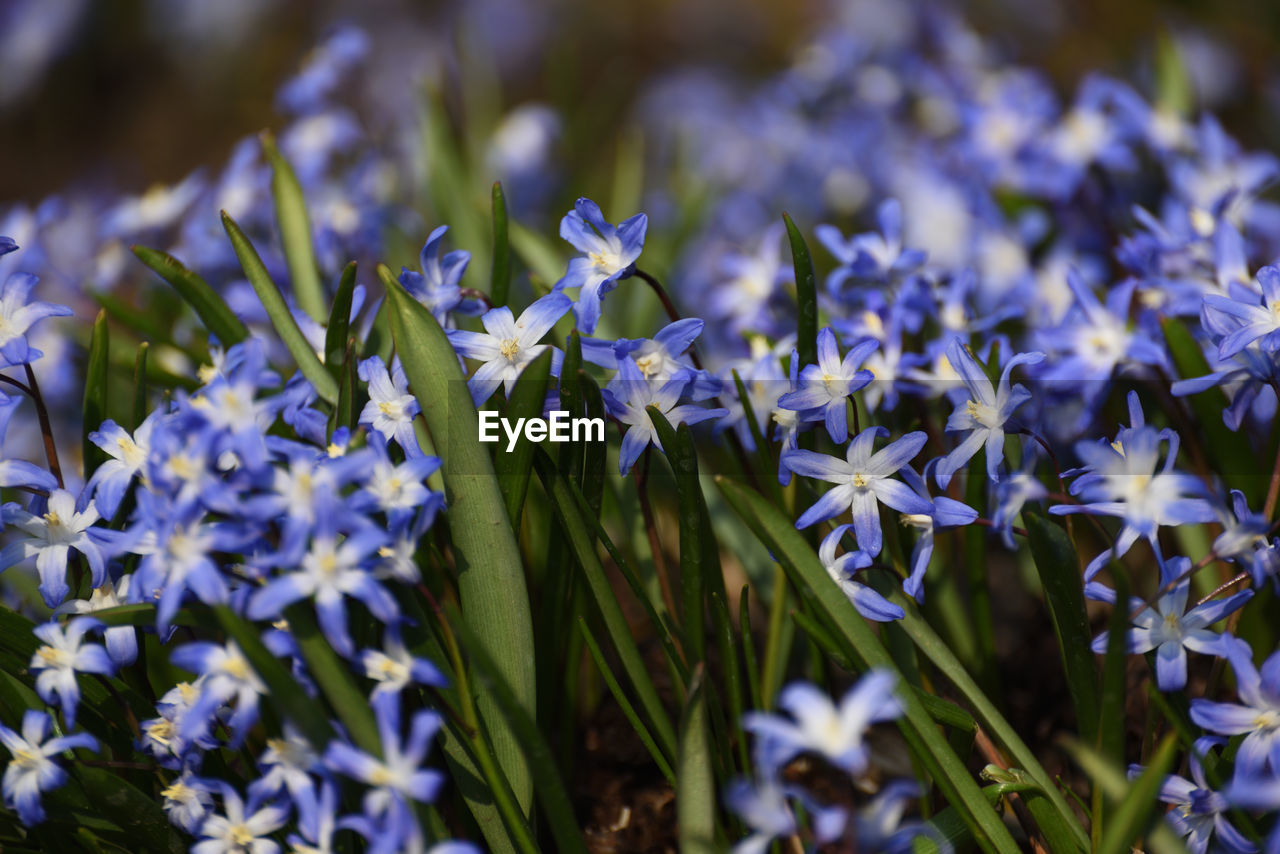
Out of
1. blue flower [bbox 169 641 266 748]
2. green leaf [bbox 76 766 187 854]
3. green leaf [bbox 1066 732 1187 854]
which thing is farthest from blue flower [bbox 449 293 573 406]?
green leaf [bbox 1066 732 1187 854]

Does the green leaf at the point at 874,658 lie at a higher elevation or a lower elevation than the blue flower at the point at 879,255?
lower

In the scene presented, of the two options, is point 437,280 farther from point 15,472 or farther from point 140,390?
point 15,472

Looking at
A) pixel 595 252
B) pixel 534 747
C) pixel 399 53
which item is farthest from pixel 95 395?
pixel 399 53

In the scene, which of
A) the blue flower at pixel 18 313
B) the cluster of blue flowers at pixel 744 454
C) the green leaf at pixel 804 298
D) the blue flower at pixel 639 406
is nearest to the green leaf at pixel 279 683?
the cluster of blue flowers at pixel 744 454

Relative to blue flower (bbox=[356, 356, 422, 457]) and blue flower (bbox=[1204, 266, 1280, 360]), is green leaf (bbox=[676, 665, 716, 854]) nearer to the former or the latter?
blue flower (bbox=[356, 356, 422, 457])

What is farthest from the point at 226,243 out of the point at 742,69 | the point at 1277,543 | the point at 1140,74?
the point at 742,69

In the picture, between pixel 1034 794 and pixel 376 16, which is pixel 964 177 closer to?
pixel 1034 794

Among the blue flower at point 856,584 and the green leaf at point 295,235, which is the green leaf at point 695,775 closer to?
the blue flower at point 856,584
